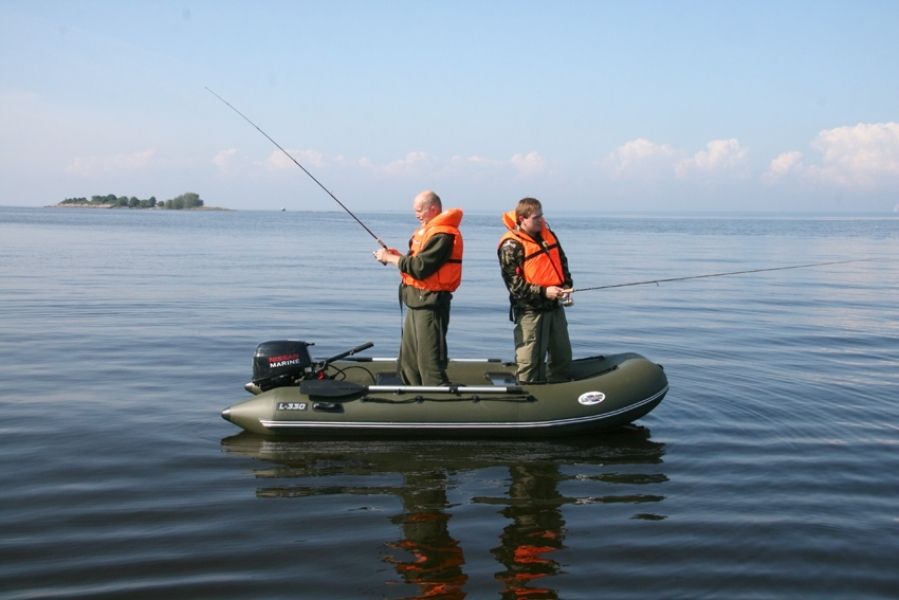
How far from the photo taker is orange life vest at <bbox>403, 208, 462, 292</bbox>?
21.4 ft

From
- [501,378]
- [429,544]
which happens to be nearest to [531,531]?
[429,544]

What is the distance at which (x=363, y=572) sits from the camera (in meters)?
4.37

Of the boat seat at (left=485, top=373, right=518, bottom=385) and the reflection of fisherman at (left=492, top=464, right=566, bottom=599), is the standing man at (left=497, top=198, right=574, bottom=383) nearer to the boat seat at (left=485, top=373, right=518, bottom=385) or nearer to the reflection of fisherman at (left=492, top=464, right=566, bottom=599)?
the boat seat at (left=485, top=373, right=518, bottom=385)

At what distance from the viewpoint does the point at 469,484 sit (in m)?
5.68

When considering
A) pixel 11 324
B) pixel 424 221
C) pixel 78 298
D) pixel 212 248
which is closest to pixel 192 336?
pixel 11 324

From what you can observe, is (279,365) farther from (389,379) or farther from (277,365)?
(389,379)

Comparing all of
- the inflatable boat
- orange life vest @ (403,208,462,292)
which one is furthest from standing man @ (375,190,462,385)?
the inflatable boat

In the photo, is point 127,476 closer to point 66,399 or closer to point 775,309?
point 66,399

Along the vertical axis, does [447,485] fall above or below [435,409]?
below

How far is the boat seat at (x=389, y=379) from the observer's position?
733cm

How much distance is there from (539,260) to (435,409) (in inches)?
53.7

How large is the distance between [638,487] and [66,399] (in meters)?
4.91

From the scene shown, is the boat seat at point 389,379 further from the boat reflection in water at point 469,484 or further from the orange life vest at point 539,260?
the orange life vest at point 539,260

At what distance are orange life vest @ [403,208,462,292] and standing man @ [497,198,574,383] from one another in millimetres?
355
